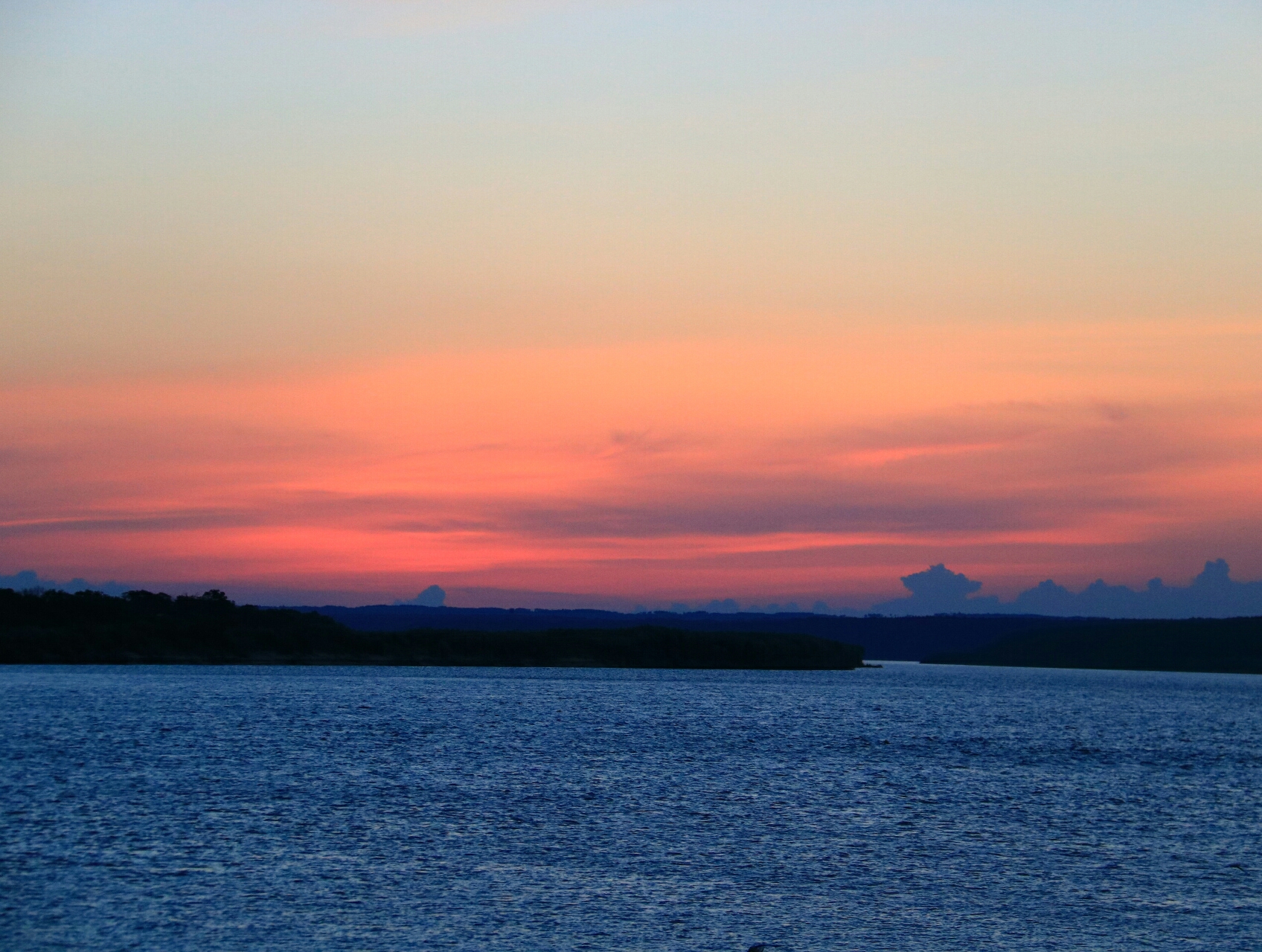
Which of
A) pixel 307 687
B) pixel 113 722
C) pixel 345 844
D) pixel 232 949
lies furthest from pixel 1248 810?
pixel 307 687

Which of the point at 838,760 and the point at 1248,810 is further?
the point at 838,760

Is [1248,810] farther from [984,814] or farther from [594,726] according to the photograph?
[594,726]

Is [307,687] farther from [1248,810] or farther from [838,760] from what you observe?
[1248,810]

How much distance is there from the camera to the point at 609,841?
4034cm

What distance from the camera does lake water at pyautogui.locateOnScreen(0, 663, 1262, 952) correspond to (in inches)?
1125

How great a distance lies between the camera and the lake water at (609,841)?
28578 mm

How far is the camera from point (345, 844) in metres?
38.7

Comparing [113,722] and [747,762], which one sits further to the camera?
[113,722]

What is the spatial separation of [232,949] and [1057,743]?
7677cm

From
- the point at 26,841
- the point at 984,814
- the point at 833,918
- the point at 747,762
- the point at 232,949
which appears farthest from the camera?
the point at 747,762

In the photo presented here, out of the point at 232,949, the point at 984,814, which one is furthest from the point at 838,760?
the point at 232,949

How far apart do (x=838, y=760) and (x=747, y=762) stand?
6.00m

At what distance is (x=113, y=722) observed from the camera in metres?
89.4

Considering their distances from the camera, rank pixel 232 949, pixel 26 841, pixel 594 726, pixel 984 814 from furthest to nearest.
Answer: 1. pixel 594 726
2. pixel 984 814
3. pixel 26 841
4. pixel 232 949
